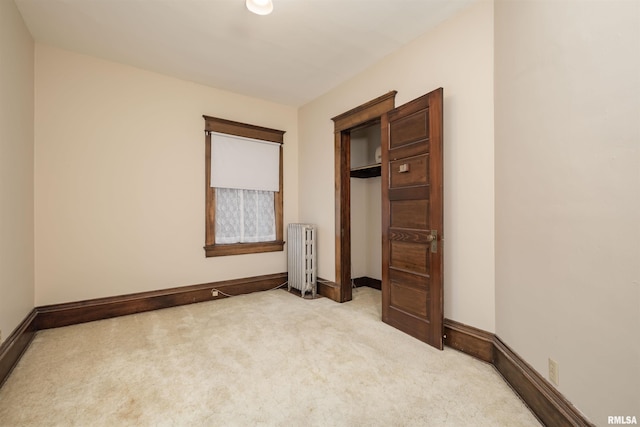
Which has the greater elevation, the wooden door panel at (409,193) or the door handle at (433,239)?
the wooden door panel at (409,193)

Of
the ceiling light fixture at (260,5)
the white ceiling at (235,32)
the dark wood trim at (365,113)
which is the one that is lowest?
the dark wood trim at (365,113)

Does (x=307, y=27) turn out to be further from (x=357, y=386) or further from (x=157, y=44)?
(x=357, y=386)

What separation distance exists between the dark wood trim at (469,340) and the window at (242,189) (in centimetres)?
273

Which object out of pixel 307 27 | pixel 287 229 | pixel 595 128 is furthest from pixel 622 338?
pixel 287 229

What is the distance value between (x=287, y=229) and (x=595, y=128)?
3.65 metres

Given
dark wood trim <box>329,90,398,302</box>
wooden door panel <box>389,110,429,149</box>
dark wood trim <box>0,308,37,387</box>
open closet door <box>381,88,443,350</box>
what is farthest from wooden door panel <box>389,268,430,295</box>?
dark wood trim <box>0,308,37,387</box>

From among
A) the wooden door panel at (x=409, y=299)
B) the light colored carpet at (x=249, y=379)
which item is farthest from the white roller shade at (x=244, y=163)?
the wooden door panel at (x=409, y=299)

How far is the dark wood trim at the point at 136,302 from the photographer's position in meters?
2.87

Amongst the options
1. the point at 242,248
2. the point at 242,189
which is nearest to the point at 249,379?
the point at 242,248

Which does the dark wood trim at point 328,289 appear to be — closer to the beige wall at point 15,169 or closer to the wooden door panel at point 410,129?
the wooden door panel at point 410,129

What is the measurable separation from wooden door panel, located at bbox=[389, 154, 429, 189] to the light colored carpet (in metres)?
1.46

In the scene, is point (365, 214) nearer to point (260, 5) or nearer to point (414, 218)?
point (414, 218)

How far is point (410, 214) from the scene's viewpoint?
2.65 meters

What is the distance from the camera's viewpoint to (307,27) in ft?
8.55
